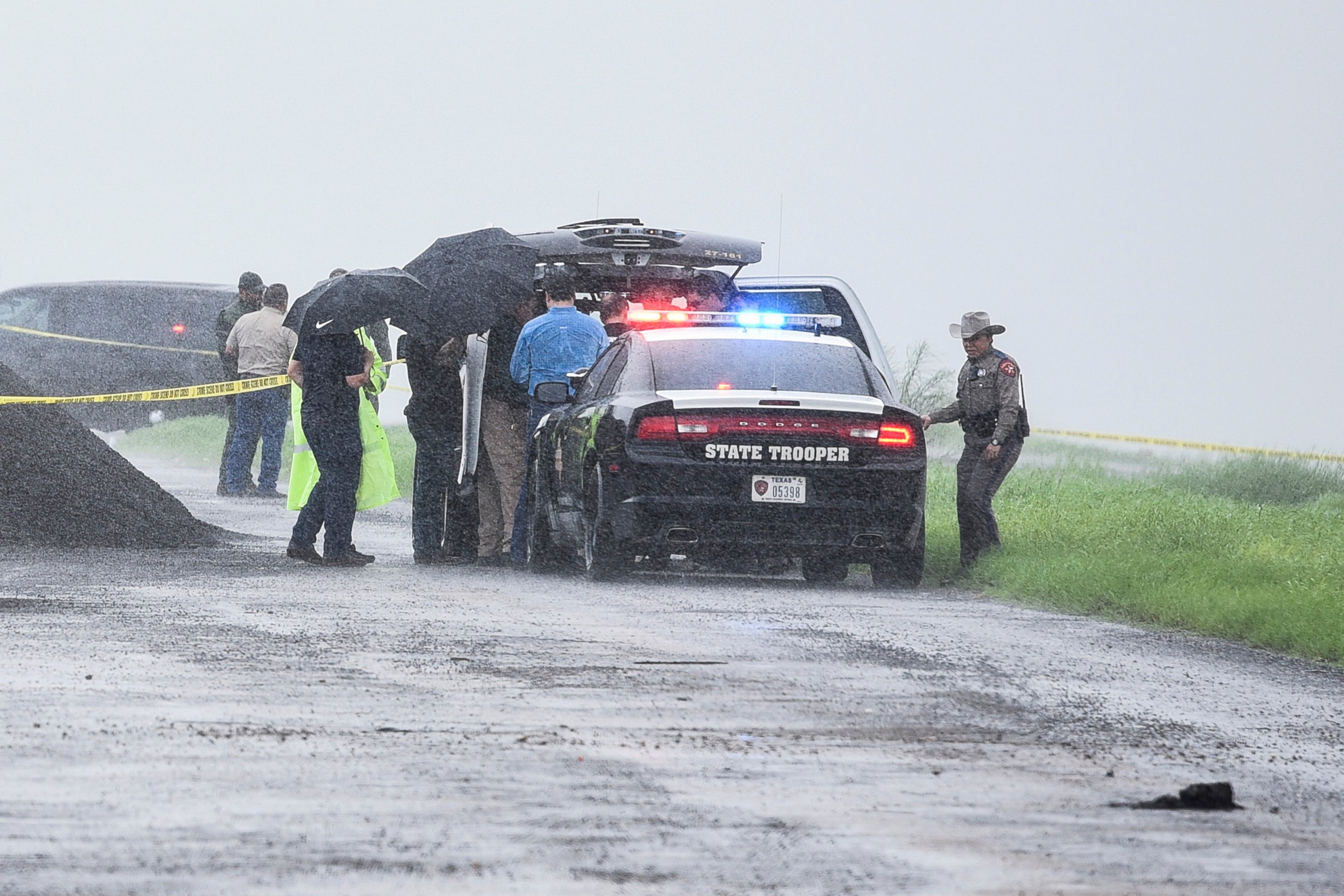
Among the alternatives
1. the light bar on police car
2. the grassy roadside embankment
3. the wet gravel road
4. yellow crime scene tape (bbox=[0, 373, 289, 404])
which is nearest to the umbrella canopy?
the light bar on police car

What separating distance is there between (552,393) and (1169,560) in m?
3.63

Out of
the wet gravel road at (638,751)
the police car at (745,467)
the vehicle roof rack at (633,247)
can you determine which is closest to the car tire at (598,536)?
the police car at (745,467)

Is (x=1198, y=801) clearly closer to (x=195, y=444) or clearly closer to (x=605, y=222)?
(x=605, y=222)

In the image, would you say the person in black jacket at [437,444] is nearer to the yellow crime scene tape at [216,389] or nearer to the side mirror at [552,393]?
the side mirror at [552,393]

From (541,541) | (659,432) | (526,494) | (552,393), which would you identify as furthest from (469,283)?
(659,432)

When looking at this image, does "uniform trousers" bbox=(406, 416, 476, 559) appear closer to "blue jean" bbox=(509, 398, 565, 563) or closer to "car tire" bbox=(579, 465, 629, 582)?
"blue jean" bbox=(509, 398, 565, 563)

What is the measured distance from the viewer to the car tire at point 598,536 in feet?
37.8

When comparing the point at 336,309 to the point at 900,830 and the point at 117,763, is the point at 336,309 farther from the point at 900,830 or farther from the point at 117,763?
the point at 900,830

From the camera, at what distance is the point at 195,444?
28.3m

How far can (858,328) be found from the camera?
14094mm

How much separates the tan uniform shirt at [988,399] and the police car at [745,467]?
0.99 m

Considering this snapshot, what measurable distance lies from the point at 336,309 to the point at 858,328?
11.5ft

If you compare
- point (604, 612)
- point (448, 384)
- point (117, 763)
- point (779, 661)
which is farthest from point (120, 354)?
point (117, 763)

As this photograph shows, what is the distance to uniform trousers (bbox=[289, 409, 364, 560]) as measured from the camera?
12.9 metres
